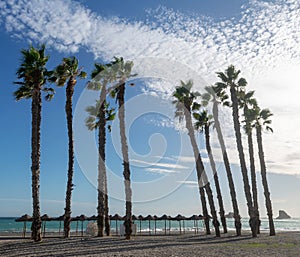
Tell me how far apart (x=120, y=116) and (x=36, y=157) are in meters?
7.41

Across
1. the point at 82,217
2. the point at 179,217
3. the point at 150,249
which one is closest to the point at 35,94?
the point at 150,249

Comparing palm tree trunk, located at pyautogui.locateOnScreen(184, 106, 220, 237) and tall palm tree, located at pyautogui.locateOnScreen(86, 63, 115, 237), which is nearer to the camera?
tall palm tree, located at pyautogui.locateOnScreen(86, 63, 115, 237)

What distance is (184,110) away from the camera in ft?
121

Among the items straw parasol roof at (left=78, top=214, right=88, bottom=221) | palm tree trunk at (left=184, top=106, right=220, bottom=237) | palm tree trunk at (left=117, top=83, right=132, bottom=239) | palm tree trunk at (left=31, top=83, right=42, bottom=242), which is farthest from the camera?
straw parasol roof at (left=78, top=214, right=88, bottom=221)

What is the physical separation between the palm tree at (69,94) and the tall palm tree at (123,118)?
10.7ft

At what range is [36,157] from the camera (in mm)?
A: 25922

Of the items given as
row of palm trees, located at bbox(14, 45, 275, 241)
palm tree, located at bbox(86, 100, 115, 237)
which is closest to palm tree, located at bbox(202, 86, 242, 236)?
row of palm trees, located at bbox(14, 45, 275, 241)

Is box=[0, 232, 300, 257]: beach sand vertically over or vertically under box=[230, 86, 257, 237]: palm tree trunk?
under

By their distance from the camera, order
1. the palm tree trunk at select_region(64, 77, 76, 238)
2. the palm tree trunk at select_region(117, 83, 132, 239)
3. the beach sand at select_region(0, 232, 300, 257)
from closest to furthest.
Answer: the beach sand at select_region(0, 232, 300, 257)
the palm tree trunk at select_region(117, 83, 132, 239)
the palm tree trunk at select_region(64, 77, 76, 238)

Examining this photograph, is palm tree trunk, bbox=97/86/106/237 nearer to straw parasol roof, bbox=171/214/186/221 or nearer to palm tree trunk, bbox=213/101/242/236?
palm tree trunk, bbox=213/101/242/236

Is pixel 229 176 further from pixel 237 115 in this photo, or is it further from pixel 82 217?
pixel 82 217

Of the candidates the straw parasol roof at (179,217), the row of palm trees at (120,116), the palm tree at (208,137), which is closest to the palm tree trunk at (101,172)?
the row of palm trees at (120,116)

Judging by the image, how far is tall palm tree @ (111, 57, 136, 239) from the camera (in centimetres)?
2850

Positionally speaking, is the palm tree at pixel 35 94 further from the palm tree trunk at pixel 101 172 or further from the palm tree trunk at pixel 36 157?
the palm tree trunk at pixel 101 172
